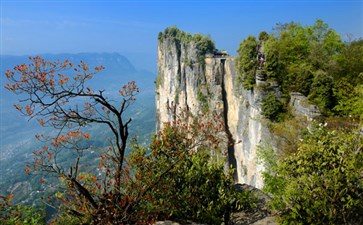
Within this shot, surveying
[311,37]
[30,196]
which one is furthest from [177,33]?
[30,196]

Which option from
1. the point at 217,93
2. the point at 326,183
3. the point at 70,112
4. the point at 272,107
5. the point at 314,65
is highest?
the point at 314,65

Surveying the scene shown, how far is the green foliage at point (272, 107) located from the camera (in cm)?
2944

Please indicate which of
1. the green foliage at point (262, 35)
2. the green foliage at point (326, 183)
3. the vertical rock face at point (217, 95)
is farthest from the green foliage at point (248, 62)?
the green foliage at point (326, 183)

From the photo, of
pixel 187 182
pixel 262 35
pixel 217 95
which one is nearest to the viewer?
pixel 187 182

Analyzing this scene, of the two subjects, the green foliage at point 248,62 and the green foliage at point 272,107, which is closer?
the green foliage at point 272,107

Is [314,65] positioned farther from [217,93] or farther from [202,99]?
[202,99]

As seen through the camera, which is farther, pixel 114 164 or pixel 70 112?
pixel 114 164

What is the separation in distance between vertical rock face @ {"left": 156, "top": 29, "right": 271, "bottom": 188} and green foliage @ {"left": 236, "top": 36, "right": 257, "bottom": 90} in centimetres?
154

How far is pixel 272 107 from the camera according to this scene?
29578 millimetres

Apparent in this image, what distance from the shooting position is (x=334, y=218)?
12102 mm

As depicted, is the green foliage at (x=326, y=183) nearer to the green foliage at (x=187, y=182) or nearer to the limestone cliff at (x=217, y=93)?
the limestone cliff at (x=217, y=93)

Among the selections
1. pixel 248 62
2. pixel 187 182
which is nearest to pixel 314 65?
pixel 248 62

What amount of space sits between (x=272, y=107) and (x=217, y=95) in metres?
27.7

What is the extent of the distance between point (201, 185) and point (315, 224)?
632 cm
